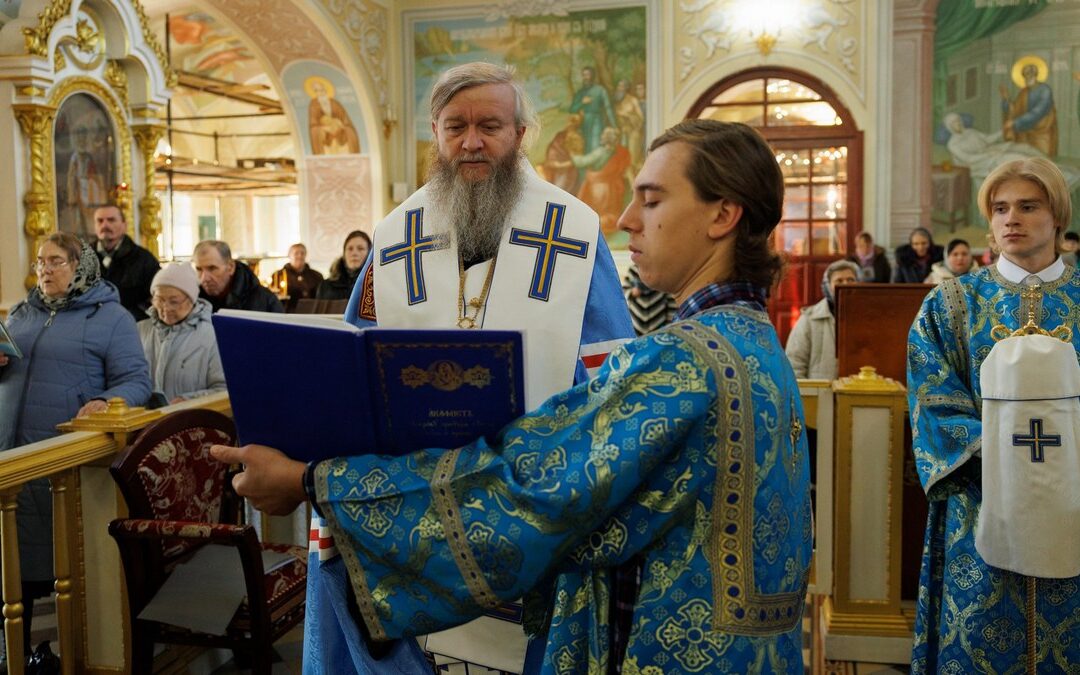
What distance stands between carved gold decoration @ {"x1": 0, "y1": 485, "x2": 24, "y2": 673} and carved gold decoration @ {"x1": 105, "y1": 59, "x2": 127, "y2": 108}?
17.8 feet

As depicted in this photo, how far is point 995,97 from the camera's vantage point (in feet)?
40.6

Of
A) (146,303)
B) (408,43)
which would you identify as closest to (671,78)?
(408,43)

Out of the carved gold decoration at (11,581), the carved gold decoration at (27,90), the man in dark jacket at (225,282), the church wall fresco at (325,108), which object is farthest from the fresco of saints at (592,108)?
the carved gold decoration at (11,581)

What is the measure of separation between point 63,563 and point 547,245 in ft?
6.34

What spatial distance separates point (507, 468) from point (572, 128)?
11664 millimetres

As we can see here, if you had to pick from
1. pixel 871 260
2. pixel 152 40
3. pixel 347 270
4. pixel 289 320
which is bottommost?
pixel 289 320

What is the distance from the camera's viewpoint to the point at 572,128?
1272cm

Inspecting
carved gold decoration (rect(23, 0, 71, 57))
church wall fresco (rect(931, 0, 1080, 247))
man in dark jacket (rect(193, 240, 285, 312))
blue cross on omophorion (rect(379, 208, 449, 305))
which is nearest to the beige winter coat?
man in dark jacket (rect(193, 240, 285, 312))

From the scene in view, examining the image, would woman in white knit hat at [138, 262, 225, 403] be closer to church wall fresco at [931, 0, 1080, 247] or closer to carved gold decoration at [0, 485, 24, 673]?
carved gold decoration at [0, 485, 24, 673]

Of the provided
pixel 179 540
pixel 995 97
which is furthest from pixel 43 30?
pixel 995 97

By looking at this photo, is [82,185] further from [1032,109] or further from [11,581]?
[1032,109]

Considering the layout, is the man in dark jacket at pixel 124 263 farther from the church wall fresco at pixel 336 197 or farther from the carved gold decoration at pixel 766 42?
the carved gold decoration at pixel 766 42

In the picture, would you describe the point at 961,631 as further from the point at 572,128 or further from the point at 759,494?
the point at 572,128

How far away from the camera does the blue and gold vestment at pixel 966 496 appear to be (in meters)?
2.66
